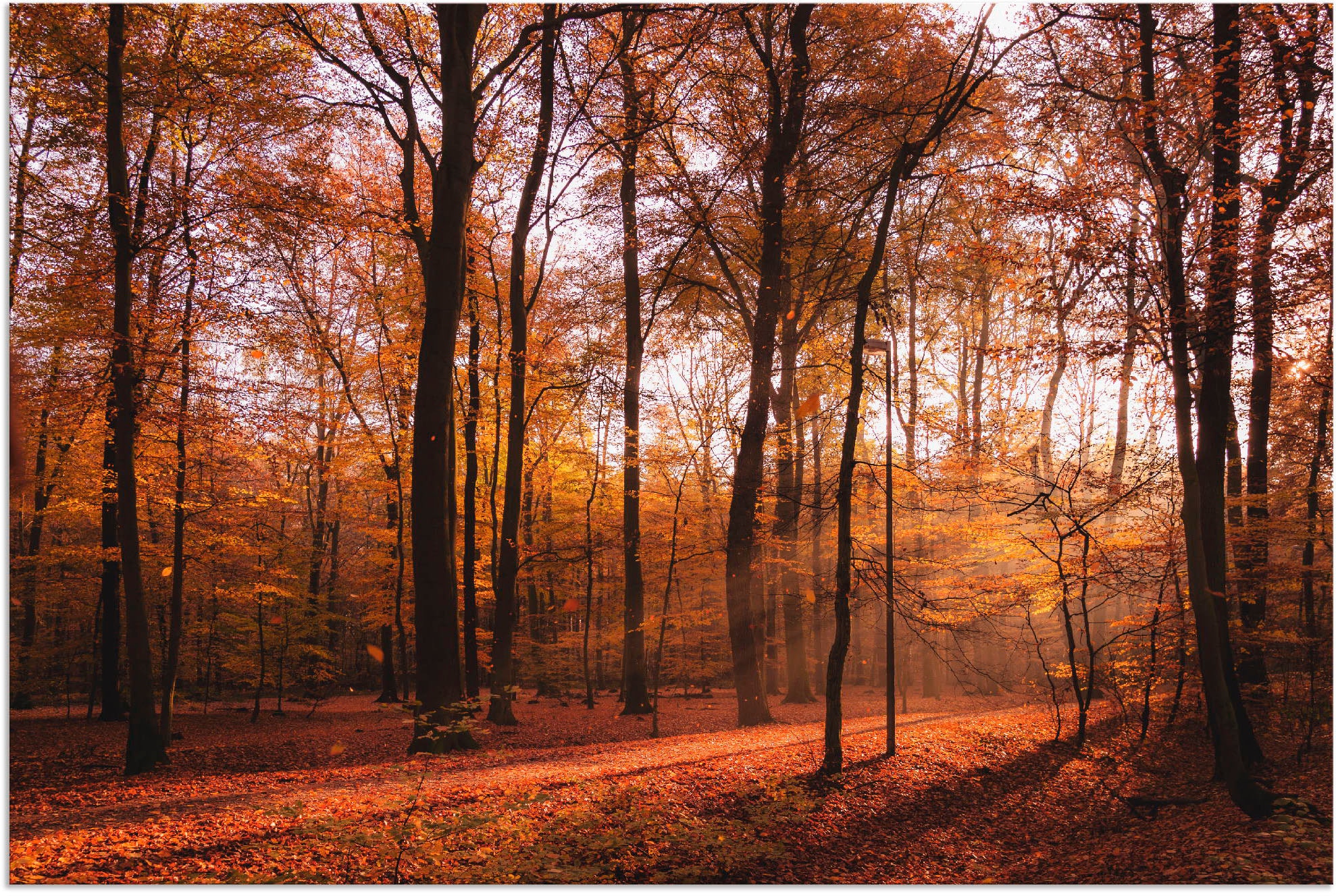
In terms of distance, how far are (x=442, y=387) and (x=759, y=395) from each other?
547 centimetres

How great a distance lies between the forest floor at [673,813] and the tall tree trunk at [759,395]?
174 centimetres

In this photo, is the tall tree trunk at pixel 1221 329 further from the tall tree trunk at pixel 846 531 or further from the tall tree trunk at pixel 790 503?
the tall tree trunk at pixel 790 503

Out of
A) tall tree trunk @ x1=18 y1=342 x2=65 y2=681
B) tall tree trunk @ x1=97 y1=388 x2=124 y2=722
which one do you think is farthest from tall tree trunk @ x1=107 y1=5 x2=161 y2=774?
tall tree trunk @ x1=97 y1=388 x2=124 y2=722

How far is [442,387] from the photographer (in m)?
7.84

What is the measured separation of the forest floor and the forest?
2.2 inches

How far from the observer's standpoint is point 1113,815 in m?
7.45

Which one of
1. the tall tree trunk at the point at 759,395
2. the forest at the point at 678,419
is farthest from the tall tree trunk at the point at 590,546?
the tall tree trunk at the point at 759,395

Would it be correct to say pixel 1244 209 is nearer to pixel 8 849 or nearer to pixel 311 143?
pixel 8 849

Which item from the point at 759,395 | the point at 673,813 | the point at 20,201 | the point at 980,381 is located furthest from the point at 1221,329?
the point at 20,201

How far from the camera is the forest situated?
6363mm

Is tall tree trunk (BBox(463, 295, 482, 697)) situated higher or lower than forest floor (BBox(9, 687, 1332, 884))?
higher

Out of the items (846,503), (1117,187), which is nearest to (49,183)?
(846,503)

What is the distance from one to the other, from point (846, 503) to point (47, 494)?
1651 cm

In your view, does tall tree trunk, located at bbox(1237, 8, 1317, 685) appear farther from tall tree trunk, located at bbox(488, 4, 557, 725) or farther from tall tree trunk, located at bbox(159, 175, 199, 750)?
tall tree trunk, located at bbox(159, 175, 199, 750)
